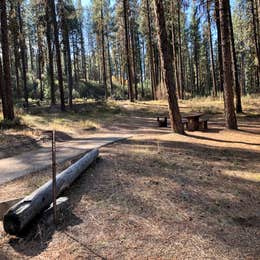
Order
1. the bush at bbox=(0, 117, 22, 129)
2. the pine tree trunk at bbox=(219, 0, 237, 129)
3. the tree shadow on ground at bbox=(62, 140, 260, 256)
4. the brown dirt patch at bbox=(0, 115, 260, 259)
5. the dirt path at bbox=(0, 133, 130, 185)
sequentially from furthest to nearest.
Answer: the bush at bbox=(0, 117, 22, 129), the pine tree trunk at bbox=(219, 0, 237, 129), the dirt path at bbox=(0, 133, 130, 185), the tree shadow on ground at bbox=(62, 140, 260, 256), the brown dirt patch at bbox=(0, 115, 260, 259)

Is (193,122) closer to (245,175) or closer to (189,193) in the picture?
(245,175)

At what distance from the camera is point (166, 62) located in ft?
34.8

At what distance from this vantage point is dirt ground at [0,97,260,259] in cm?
370

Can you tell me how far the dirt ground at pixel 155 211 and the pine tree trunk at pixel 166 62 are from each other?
2.94 m

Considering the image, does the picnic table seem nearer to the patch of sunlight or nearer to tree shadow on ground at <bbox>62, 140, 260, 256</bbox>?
tree shadow on ground at <bbox>62, 140, 260, 256</bbox>

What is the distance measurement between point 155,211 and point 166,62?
7097mm

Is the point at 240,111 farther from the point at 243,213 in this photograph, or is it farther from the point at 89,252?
the point at 89,252

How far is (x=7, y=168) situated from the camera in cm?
734

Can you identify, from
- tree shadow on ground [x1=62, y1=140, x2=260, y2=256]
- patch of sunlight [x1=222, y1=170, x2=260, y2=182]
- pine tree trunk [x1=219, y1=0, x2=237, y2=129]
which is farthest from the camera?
pine tree trunk [x1=219, y1=0, x2=237, y2=129]

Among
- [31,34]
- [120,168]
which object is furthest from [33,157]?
[31,34]

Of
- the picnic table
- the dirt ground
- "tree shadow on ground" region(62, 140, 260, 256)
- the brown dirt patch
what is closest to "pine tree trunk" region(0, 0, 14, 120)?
the dirt ground

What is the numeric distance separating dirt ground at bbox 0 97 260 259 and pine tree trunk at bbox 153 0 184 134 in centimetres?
294

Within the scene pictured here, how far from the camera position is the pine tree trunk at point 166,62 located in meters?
10.4

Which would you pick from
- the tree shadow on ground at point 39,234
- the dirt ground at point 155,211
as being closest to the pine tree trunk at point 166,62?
the dirt ground at point 155,211
